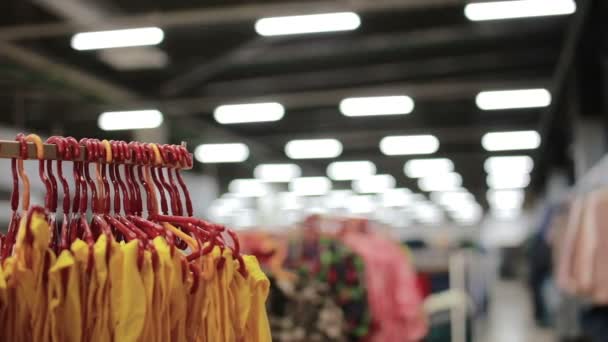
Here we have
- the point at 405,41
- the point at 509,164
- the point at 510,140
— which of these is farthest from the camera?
the point at 509,164

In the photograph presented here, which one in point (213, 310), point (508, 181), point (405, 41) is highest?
point (405, 41)

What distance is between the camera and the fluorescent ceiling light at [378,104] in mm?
9516

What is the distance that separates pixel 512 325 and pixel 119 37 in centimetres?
848

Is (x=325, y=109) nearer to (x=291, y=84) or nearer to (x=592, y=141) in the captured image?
(x=291, y=84)

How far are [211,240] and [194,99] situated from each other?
844 cm

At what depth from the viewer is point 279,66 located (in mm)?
9250

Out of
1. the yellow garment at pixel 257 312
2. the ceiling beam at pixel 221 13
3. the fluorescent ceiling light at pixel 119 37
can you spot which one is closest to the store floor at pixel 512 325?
the ceiling beam at pixel 221 13

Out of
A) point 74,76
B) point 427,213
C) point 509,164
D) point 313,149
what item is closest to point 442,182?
point 509,164

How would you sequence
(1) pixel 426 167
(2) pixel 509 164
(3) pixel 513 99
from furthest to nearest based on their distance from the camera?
(1) pixel 426 167 → (2) pixel 509 164 → (3) pixel 513 99

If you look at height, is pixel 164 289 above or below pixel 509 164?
below

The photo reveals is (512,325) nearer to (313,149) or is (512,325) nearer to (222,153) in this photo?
(313,149)

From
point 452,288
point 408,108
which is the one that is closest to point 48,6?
point 452,288

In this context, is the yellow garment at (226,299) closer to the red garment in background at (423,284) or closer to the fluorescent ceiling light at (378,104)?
the red garment in background at (423,284)

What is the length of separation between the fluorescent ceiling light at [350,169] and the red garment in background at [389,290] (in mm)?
11050
